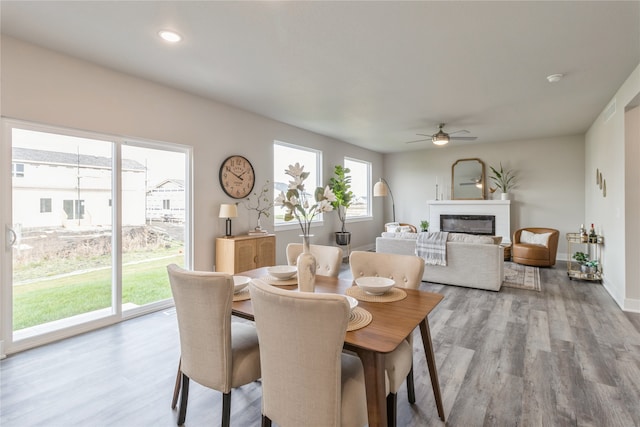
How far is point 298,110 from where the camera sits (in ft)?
15.3

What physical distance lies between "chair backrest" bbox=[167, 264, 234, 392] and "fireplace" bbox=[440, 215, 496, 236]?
7.11m

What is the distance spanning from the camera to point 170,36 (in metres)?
2.56

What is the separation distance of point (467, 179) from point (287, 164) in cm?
460

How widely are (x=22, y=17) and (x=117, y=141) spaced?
120 cm

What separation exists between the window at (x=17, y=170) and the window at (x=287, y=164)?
285 centimetres

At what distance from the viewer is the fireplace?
7266 mm

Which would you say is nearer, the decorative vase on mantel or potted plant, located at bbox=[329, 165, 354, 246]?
the decorative vase on mantel

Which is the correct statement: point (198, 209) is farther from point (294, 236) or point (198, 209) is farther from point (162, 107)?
point (294, 236)

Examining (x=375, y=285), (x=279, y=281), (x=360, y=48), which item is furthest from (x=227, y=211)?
(x=375, y=285)

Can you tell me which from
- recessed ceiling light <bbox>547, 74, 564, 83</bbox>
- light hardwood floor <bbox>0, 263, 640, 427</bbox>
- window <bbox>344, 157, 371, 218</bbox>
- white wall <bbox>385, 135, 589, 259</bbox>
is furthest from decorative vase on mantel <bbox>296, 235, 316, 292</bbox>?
white wall <bbox>385, 135, 589, 259</bbox>

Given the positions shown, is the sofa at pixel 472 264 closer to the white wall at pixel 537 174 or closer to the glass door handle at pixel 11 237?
the white wall at pixel 537 174

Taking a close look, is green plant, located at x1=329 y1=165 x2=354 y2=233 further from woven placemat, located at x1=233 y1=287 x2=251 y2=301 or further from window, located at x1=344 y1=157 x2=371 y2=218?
woven placemat, located at x1=233 y1=287 x2=251 y2=301

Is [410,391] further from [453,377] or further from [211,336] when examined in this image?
[211,336]

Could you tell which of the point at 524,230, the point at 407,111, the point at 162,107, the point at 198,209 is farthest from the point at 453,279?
the point at 162,107
